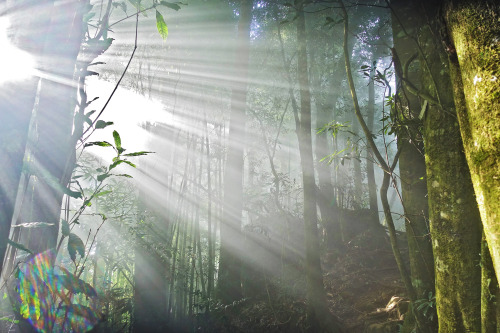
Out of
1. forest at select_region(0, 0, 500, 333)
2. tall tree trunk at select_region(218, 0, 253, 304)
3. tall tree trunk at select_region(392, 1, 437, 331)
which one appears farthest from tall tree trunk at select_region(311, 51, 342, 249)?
tall tree trunk at select_region(392, 1, 437, 331)

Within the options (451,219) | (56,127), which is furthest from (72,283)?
(451,219)

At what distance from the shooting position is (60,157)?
1.34 meters

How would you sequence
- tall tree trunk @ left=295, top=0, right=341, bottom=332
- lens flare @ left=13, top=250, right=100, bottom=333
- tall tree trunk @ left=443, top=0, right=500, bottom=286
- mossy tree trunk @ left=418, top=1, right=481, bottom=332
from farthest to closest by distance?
1. tall tree trunk @ left=295, top=0, right=341, bottom=332
2. mossy tree trunk @ left=418, top=1, right=481, bottom=332
3. lens flare @ left=13, top=250, right=100, bottom=333
4. tall tree trunk @ left=443, top=0, right=500, bottom=286

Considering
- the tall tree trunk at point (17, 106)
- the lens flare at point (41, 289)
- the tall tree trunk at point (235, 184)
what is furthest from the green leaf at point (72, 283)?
the tall tree trunk at point (235, 184)

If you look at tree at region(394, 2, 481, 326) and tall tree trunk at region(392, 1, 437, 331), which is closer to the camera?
tree at region(394, 2, 481, 326)

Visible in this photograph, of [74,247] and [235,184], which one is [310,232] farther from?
[74,247]

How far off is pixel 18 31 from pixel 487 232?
1.89 meters

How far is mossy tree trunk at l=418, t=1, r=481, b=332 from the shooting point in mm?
1511

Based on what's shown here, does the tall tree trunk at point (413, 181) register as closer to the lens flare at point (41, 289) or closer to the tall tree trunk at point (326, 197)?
the lens flare at point (41, 289)

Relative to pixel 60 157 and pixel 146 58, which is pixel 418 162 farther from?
pixel 146 58

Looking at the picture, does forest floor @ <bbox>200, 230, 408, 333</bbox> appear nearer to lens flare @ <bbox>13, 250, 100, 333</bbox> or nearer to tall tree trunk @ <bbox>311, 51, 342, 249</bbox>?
tall tree trunk @ <bbox>311, 51, 342, 249</bbox>

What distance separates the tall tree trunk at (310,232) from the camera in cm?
419

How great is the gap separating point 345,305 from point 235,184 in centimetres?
338

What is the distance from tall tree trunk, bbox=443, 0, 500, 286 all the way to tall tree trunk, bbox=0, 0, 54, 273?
1.58 metres
